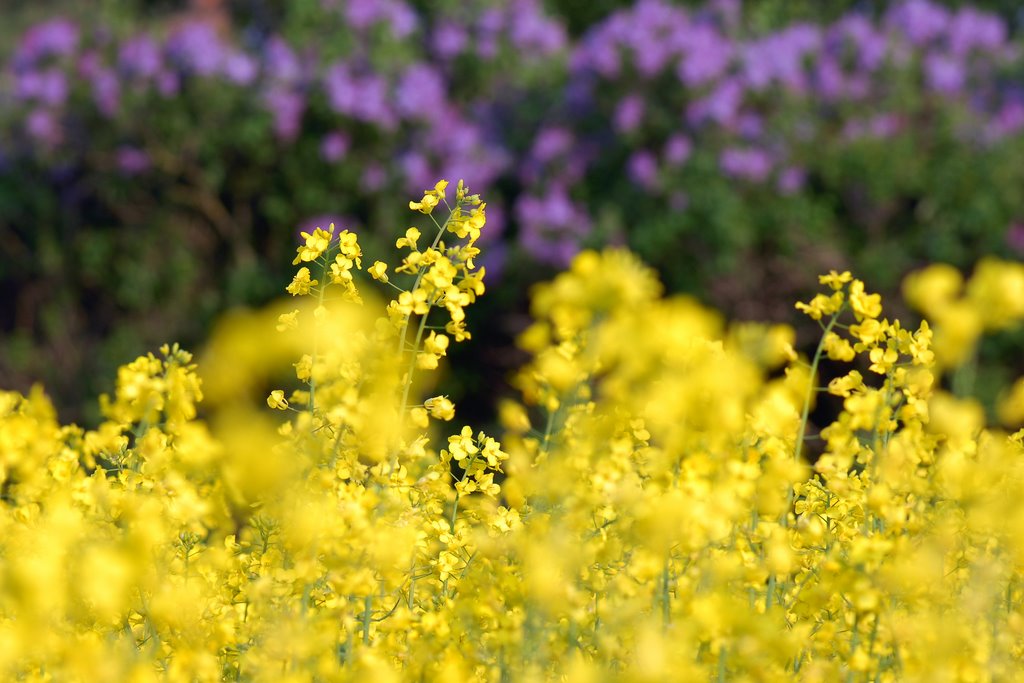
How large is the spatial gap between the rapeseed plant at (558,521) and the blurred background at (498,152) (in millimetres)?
3837

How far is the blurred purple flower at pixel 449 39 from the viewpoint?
293 inches

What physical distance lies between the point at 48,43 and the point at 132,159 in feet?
2.66

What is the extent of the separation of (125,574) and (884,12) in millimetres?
6937

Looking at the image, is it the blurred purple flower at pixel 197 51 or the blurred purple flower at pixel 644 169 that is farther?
the blurred purple flower at pixel 197 51

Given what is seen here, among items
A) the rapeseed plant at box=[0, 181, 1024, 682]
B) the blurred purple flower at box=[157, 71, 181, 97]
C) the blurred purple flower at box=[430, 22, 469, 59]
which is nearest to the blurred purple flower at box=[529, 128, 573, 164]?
the blurred purple flower at box=[430, 22, 469, 59]

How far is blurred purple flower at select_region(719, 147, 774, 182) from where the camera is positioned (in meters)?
6.38

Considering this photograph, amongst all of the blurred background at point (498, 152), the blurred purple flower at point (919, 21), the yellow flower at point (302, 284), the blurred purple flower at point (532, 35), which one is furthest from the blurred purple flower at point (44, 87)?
the yellow flower at point (302, 284)

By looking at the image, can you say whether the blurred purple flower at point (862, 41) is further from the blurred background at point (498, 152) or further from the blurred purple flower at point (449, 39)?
the blurred purple flower at point (449, 39)

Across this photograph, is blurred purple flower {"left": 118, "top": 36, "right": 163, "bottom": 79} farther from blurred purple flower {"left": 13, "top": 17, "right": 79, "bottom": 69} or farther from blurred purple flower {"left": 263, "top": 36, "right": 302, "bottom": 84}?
blurred purple flower {"left": 263, "top": 36, "right": 302, "bottom": 84}

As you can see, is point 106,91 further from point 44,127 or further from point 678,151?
point 678,151

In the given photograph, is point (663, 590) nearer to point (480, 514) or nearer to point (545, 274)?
point (480, 514)

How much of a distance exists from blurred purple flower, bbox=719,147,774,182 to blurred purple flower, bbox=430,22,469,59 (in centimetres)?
173

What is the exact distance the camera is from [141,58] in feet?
23.5

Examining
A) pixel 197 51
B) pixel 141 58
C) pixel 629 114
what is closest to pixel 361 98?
pixel 197 51
